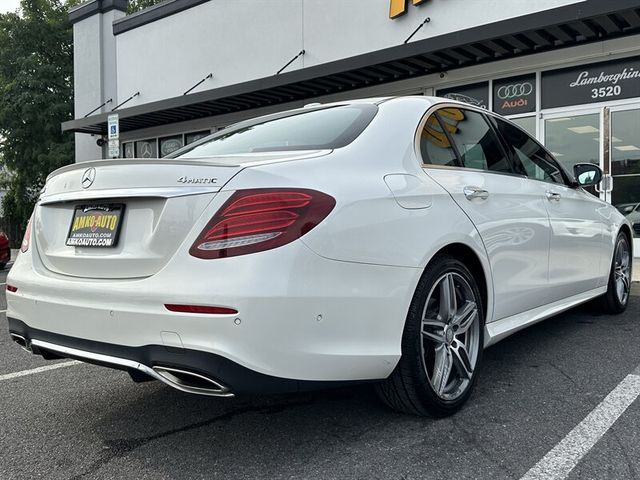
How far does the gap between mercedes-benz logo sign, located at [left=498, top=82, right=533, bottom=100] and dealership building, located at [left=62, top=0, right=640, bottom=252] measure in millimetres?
18

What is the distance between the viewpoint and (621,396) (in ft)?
9.89

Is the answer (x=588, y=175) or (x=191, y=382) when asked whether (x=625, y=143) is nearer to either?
(x=588, y=175)

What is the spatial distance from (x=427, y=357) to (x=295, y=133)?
4.22ft

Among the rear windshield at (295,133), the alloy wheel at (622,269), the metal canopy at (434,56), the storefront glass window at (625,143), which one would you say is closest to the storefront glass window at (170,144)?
the metal canopy at (434,56)

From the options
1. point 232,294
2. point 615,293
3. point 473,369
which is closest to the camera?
point 232,294

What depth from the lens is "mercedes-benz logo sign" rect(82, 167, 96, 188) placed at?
2.52m

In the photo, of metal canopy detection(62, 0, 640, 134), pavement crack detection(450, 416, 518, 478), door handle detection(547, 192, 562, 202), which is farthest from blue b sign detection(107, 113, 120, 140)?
pavement crack detection(450, 416, 518, 478)

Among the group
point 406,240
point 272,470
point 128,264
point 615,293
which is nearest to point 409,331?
point 406,240

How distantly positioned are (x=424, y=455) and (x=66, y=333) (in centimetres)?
158

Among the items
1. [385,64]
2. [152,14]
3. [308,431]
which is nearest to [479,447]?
[308,431]

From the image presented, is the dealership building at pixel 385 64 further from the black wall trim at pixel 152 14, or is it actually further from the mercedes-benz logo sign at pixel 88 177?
the mercedes-benz logo sign at pixel 88 177

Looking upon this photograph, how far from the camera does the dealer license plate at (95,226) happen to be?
2.37 meters

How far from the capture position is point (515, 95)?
406 inches

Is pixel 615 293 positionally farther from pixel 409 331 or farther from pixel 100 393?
pixel 100 393
